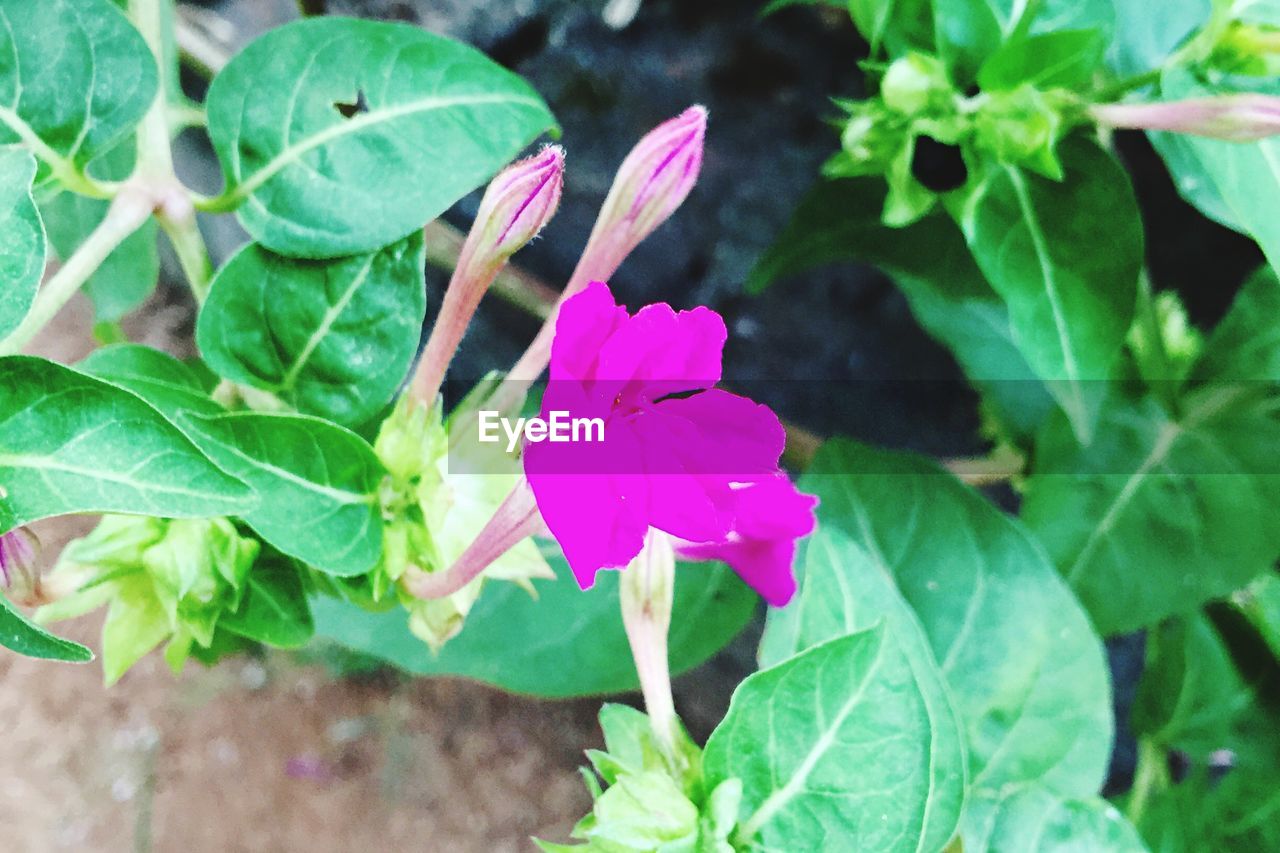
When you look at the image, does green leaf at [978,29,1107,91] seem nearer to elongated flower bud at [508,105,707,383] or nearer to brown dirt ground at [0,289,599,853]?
elongated flower bud at [508,105,707,383]

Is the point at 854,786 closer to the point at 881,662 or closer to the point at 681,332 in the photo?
the point at 881,662

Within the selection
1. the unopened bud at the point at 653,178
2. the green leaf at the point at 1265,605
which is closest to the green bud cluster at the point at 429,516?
the unopened bud at the point at 653,178

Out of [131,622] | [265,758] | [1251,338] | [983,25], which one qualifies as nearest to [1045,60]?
[983,25]

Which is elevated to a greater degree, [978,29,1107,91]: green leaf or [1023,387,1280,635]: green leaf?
[978,29,1107,91]: green leaf

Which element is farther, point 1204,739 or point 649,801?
point 1204,739

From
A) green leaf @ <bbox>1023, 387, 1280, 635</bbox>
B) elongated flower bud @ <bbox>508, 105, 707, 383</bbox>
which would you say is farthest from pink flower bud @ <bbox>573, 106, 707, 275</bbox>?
green leaf @ <bbox>1023, 387, 1280, 635</bbox>

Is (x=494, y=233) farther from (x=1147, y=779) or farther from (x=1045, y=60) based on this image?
(x=1147, y=779)

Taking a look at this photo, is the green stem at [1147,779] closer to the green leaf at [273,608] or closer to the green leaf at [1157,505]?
the green leaf at [1157,505]
